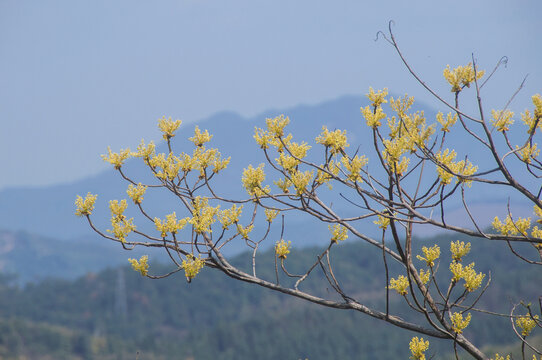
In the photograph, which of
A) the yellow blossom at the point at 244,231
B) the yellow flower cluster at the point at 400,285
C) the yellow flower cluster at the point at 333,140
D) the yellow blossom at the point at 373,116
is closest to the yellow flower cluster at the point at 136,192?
the yellow blossom at the point at 244,231

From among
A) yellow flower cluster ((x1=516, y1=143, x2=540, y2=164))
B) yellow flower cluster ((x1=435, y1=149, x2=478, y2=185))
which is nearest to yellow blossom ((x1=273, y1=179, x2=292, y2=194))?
yellow flower cluster ((x1=435, y1=149, x2=478, y2=185))

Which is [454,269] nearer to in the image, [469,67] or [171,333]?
[469,67]

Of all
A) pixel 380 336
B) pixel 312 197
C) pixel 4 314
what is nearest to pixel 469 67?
pixel 312 197

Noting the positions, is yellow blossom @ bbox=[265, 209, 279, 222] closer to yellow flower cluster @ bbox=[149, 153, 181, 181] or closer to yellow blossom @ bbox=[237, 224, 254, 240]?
yellow blossom @ bbox=[237, 224, 254, 240]

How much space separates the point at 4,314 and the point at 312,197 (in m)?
99.6

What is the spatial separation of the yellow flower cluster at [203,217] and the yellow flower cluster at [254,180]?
0.24m

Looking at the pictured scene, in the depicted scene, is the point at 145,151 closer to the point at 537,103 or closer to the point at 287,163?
the point at 287,163

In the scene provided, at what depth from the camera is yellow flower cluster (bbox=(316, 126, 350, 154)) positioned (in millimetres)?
3775

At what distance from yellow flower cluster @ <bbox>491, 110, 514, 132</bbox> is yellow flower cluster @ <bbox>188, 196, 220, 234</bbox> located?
177 cm

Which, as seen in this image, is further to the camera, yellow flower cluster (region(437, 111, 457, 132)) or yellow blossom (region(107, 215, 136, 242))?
yellow blossom (region(107, 215, 136, 242))

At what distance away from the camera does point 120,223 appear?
4094 millimetres

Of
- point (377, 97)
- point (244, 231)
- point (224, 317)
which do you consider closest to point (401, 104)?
point (377, 97)

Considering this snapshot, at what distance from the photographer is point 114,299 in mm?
105438

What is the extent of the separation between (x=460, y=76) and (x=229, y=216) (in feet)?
5.60
